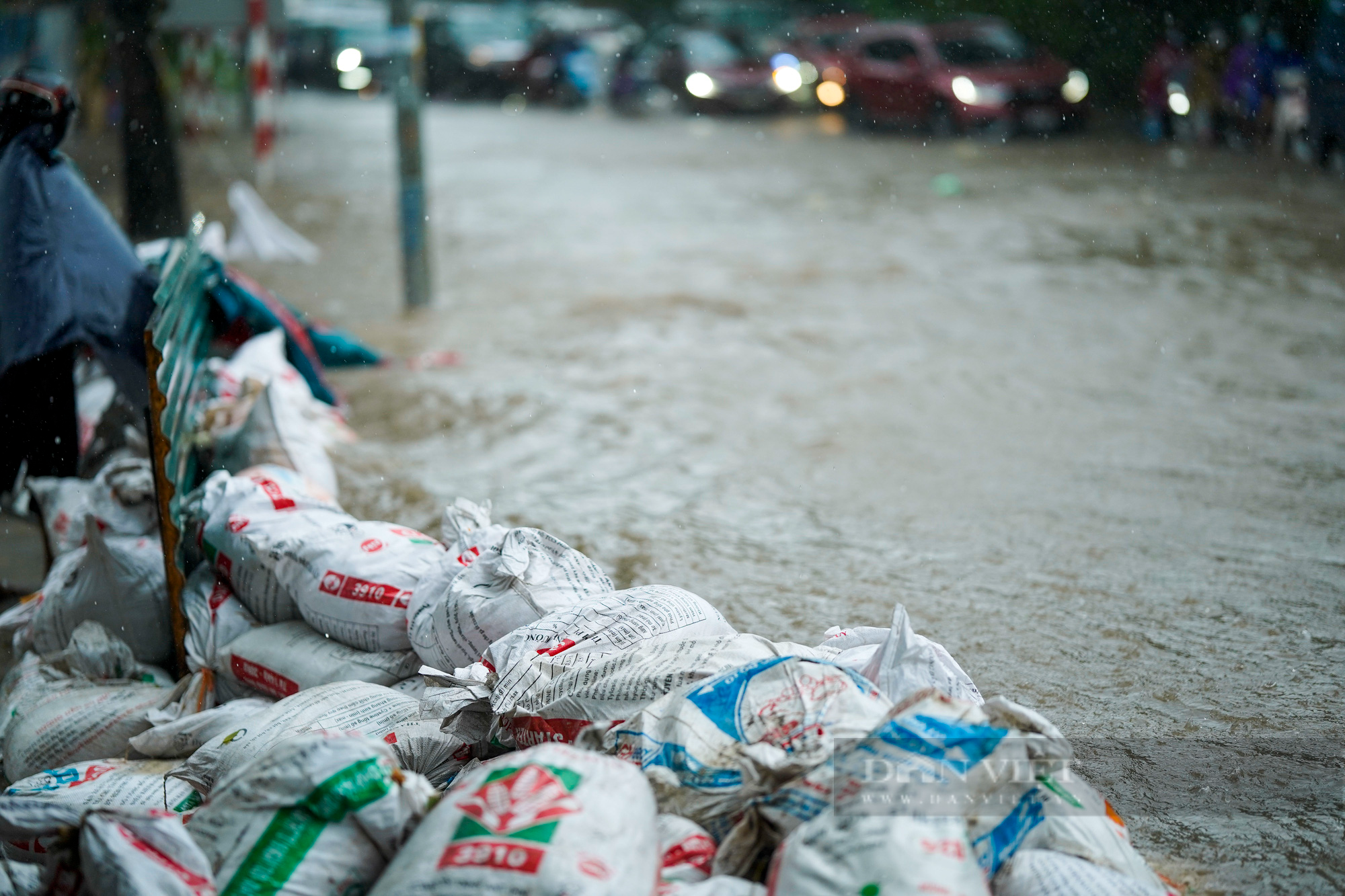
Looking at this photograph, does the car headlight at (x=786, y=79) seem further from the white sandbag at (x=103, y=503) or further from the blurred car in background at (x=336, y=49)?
the white sandbag at (x=103, y=503)

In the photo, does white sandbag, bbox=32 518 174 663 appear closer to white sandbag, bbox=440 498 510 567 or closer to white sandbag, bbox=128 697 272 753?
white sandbag, bbox=128 697 272 753

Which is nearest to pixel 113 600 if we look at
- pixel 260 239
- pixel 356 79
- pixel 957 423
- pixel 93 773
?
pixel 93 773

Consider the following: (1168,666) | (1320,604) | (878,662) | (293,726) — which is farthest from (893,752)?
(1320,604)

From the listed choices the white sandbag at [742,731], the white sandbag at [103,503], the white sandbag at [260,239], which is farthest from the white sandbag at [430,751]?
the white sandbag at [260,239]

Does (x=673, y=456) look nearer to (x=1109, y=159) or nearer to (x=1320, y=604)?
(x=1320, y=604)

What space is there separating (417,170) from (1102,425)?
4.00m

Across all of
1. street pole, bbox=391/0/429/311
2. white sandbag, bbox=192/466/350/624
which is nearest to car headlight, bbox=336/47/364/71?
street pole, bbox=391/0/429/311

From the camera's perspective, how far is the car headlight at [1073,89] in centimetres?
1363

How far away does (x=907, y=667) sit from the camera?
2035 millimetres

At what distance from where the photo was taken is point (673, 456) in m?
4.35

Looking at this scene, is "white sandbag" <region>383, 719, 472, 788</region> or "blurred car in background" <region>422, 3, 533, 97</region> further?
"blurred car in background" <region>422, 3, 533, 97</region>

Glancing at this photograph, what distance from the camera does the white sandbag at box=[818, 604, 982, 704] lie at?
79.7 inches

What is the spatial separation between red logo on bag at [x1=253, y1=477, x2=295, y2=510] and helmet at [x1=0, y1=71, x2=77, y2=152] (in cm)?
140

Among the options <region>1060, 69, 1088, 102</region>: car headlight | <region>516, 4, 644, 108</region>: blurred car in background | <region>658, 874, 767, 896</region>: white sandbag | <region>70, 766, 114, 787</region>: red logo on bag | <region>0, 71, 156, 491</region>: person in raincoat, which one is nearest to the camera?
<region>658, 874, 767, 896</region>: white sandbag
